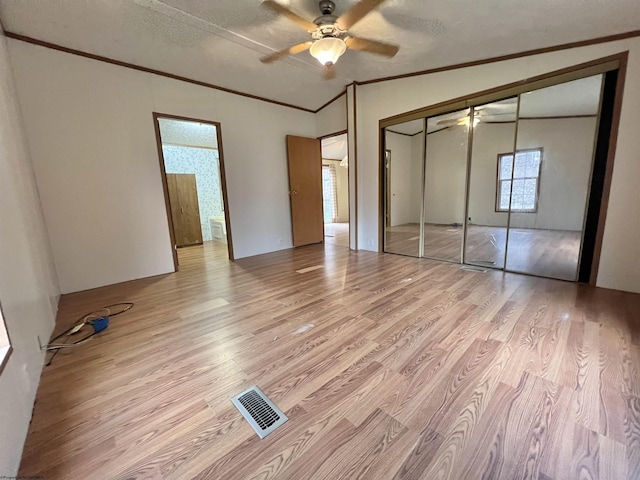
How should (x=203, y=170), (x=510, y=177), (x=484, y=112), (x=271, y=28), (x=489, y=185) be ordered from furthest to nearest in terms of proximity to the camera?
(x=203, y=170) < (x=489, y=185) < (x=510, y=177) < (x=484, y=112) < (x=271, y=28)

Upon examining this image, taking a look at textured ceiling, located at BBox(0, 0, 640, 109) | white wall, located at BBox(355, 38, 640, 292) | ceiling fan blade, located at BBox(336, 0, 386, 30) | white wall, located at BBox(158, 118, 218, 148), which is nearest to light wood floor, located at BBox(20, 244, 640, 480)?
white wall, located at BBox(355, 38, 640, 292)

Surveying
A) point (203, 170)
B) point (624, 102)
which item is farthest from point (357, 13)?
point (203, 170)

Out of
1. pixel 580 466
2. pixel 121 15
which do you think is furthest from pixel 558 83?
pixel 121 15

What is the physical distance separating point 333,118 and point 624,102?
12.9 ft

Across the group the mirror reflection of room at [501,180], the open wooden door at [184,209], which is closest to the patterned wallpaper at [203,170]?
the open wooden door at [184,209]

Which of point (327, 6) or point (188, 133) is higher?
point (327, 6)

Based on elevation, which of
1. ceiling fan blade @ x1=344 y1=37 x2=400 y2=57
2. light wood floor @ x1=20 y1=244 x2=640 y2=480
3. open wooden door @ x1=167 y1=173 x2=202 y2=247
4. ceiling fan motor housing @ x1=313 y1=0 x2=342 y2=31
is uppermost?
ceiling fan motor housing @ x1=313 y1=0 x2=342 y2=31

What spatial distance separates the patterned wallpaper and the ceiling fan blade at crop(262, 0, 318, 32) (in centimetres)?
522

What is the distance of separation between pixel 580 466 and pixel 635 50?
3501 millimetres

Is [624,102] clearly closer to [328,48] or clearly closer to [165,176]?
[328,48]

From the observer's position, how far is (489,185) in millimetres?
4461

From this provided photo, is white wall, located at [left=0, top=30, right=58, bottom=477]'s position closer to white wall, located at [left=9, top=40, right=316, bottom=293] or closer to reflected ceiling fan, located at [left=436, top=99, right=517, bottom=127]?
white wall, located at [left=9, top=40, right=316, bottom=293]

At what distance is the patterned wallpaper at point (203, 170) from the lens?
21.4ft

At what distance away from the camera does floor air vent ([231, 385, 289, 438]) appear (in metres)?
1.23
